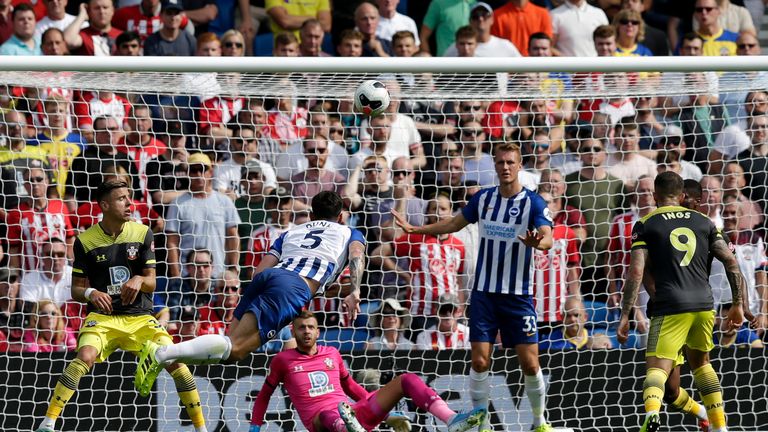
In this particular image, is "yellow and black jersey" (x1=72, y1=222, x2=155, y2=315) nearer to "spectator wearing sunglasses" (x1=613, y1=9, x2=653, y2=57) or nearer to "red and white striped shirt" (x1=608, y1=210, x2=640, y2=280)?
"red and white striped shirt" (x1=608, y1=210, x2=640, y2=280)

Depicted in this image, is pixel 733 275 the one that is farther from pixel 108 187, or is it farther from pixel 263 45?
pixel 263 45

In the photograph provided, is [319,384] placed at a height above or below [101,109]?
below

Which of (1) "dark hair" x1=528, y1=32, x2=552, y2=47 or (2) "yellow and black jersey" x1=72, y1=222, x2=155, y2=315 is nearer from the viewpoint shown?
(2) "yellow and black jersey" x1=72, y1=222, x2=155, y2=315

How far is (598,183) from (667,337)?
8.68 feet

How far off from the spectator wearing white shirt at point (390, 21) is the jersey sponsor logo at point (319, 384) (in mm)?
4931

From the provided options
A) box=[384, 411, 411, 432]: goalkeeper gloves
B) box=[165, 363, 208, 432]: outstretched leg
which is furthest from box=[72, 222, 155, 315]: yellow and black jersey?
box=[384, 411, 411, 432]: goalkeeper gloves

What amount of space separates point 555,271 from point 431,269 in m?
1.08

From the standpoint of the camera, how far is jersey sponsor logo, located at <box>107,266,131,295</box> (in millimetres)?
9172

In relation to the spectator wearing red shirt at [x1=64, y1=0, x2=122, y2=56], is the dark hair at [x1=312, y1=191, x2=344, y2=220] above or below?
below

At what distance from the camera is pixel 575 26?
13234 mm

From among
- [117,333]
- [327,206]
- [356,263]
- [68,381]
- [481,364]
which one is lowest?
[68,381]

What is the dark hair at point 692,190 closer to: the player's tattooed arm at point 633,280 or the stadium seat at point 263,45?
the player's tattooed arm at point 633,280

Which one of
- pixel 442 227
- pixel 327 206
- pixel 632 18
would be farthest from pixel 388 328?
pixel 632 18

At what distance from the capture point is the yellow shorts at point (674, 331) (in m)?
8.57
